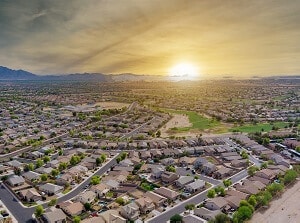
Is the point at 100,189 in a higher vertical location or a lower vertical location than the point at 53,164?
lower

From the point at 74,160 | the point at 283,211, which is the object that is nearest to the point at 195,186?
the point at 283,211

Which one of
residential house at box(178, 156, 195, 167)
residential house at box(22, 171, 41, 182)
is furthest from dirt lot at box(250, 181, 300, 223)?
residential house at box(22, 171, 41, 182)

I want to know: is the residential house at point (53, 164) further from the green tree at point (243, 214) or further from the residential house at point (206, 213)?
the green tree at point (243, 214)

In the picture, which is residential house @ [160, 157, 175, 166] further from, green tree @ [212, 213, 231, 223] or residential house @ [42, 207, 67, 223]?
residential house @ [42, 207, 67, 223]

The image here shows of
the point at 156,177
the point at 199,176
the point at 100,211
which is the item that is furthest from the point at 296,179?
the point at 100,211

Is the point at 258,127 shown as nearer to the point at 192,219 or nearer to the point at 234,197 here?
the point at 234,197
